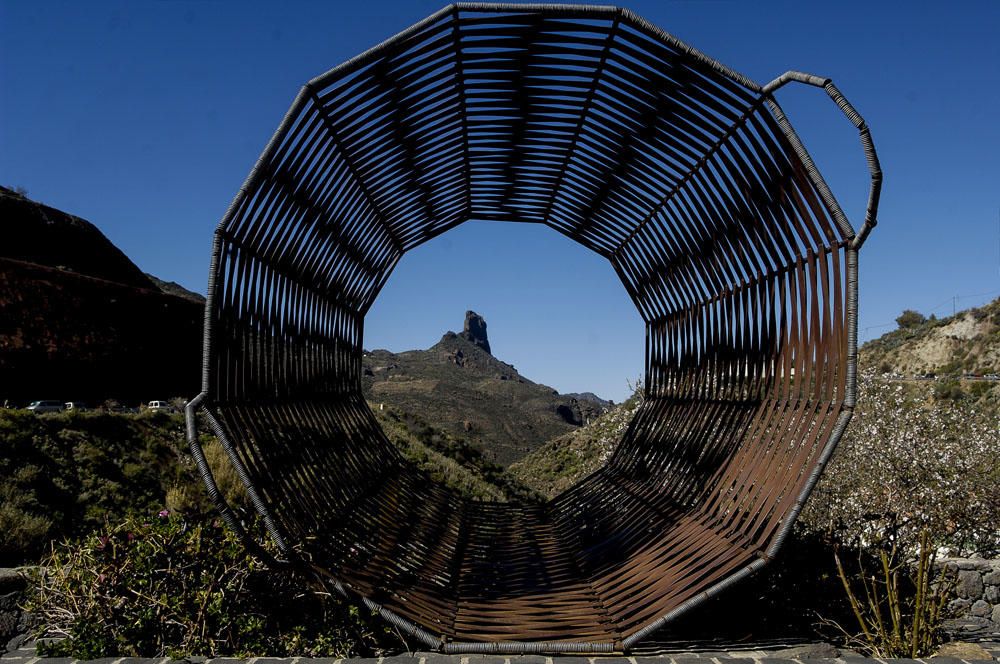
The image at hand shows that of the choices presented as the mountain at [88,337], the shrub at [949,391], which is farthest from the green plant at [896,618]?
the shrub at [949,391]

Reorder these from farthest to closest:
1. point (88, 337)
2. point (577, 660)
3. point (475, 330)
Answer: point (475, 330), point (88, 337), point (577, 660)

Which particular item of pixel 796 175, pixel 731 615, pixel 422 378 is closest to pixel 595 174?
pixel 796 175

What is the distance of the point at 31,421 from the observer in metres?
8.37

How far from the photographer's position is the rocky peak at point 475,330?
90.2 metres

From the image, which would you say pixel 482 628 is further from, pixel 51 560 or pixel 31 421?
pixel 31 421

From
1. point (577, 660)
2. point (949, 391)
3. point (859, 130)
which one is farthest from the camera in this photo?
point (949, 391)

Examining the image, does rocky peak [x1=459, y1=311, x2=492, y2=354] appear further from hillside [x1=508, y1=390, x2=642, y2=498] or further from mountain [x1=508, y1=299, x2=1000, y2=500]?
hillside [x1=508, y1=390, x2=642, y2=498]

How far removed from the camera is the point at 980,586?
6965mm

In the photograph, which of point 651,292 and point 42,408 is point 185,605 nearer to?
point 651,292

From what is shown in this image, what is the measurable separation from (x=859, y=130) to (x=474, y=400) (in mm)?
45489

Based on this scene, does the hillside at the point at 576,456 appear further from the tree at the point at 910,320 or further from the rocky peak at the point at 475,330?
the rocky peak at the point at 475,330

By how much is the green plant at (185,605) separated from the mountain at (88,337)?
469 cm

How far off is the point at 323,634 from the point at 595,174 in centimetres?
409

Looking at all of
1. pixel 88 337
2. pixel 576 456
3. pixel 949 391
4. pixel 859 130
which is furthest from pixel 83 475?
pixel 949 391
